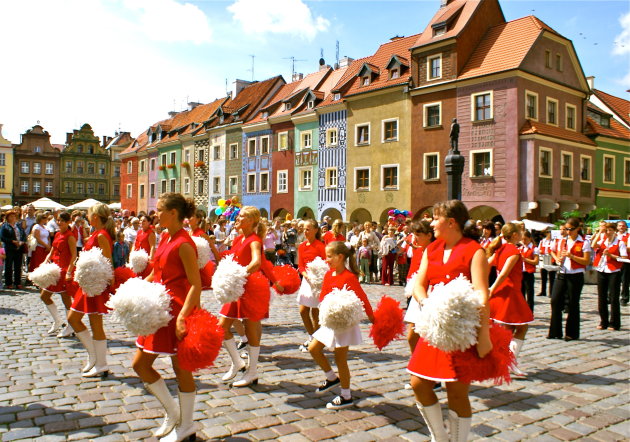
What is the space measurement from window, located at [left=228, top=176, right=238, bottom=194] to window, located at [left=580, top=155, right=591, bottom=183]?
2611 centimetres

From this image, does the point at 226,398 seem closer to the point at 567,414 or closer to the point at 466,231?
the point at 466,231

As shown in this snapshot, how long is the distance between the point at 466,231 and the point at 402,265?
1288 centimetres

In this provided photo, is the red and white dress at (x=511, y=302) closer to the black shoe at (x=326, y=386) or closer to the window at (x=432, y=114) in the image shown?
the black shoe at (x=326, y=386)

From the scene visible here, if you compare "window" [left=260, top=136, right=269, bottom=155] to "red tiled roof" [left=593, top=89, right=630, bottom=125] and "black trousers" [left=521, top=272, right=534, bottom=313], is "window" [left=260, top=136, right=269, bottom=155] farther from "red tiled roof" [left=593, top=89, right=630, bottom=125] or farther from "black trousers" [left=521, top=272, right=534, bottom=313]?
"black trousers" [left=521, top=272, right=534, bottom=313]

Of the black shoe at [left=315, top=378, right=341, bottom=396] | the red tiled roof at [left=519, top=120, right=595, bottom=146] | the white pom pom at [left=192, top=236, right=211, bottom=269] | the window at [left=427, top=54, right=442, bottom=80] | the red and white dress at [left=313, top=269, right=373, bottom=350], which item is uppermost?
the window at [left=427, top=54, right=442, bottom=80]

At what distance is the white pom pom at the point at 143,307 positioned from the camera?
416cm

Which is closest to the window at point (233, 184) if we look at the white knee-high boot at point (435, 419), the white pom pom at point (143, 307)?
the white pom pom at point (143, 307)

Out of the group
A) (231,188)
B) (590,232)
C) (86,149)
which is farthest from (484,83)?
(86,149)

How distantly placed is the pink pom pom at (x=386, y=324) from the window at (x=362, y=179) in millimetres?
28174

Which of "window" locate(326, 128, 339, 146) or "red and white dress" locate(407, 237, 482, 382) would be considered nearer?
"red and white dress" locate(407, 237, 482, 382)

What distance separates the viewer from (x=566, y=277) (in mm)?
8789

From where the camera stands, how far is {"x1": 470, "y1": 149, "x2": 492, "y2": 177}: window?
2755 cm

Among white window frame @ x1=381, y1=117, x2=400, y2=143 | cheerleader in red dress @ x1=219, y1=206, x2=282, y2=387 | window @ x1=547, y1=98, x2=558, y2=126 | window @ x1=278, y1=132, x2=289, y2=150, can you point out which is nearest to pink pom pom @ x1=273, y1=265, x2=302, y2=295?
cheerleader in red dress @ x1=219, y1=206, x2=282, y2=387

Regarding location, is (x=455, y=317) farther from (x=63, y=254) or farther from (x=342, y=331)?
(x=63, y=254)
